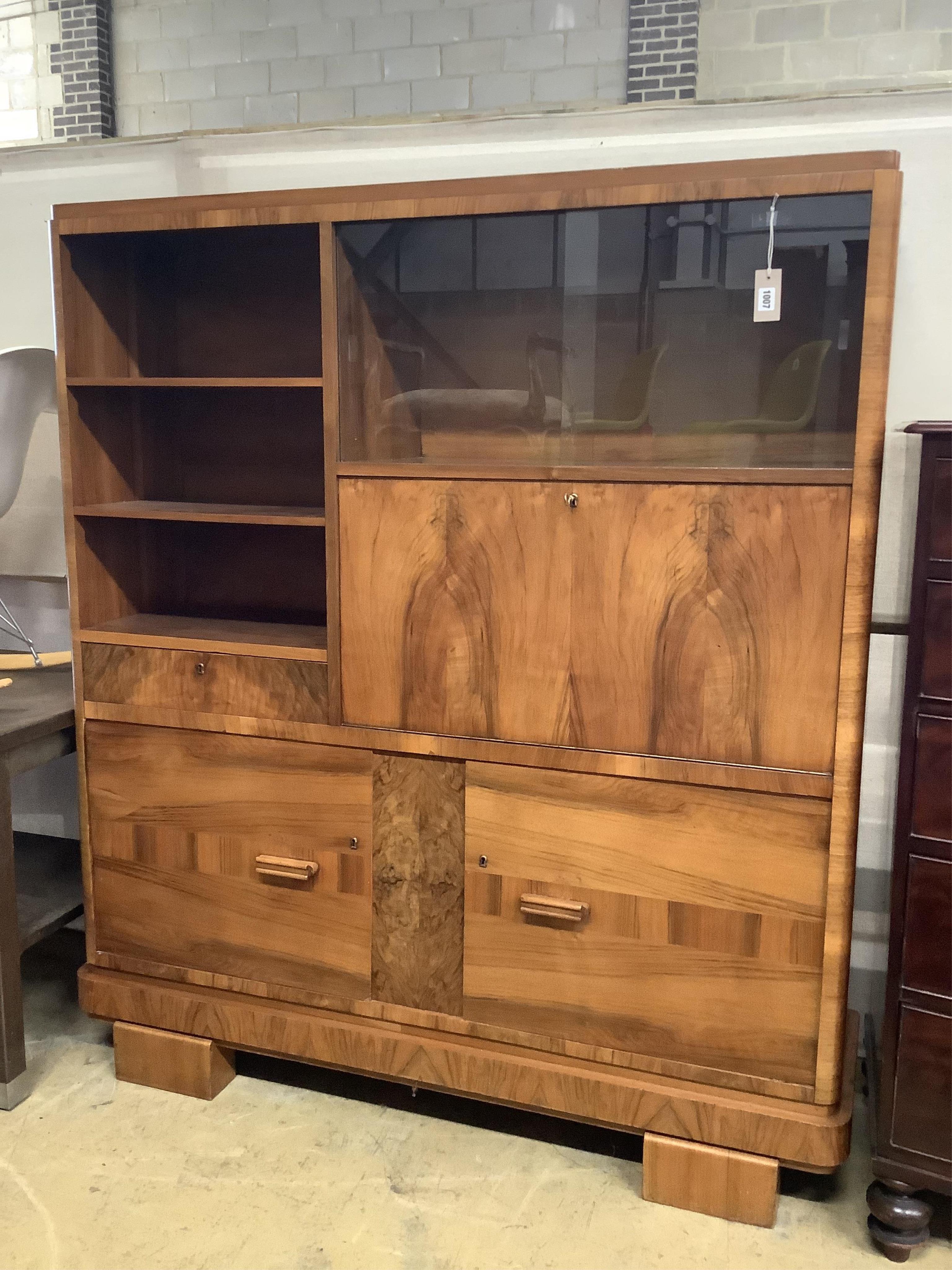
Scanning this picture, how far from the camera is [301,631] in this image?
6.16 feet

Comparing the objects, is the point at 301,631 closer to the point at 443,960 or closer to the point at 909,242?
the point at 443,960

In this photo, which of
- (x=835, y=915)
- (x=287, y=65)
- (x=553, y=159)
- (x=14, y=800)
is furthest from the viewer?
(x=287, y=65)

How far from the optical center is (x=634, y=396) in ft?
5.11

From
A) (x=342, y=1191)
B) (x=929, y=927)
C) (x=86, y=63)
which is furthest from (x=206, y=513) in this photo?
(x=86, y=63)

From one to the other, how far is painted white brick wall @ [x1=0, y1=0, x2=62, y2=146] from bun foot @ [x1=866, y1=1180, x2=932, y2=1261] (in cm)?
349

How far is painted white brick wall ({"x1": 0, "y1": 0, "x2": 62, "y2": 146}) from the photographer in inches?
125

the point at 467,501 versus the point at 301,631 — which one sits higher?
the point at 467,501

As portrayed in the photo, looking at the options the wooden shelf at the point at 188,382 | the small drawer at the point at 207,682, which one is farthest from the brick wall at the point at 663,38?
the small drawer at the point at 207,682

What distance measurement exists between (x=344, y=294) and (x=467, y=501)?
0.41 meters

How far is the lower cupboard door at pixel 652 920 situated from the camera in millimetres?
1479

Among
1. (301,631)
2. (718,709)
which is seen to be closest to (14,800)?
(301,631)

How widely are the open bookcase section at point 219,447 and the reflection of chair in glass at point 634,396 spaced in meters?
0.67

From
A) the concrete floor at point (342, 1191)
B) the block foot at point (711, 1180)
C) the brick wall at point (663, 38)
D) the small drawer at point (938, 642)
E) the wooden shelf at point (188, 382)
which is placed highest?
the brick wall at point (663, 38)

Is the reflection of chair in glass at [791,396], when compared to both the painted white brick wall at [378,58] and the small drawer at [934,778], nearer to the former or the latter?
the small drawer at [934,778]
